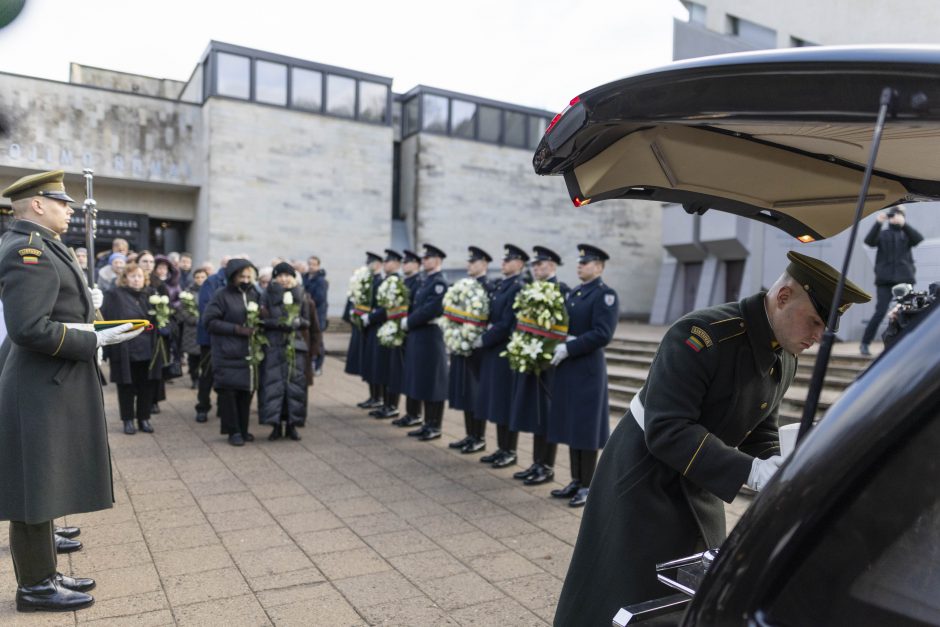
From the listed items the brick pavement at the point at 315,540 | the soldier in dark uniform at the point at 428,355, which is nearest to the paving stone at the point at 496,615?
the brick pavement at the point at 315,540

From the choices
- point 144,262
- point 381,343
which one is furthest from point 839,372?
point 144,262

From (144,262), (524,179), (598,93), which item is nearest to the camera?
(598,93)

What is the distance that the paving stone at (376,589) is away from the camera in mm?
3824

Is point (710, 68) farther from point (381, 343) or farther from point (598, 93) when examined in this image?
point (381, 343)

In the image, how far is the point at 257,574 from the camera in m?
4.13

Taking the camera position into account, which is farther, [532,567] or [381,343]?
[381,343]

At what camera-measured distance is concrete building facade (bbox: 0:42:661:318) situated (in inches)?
831

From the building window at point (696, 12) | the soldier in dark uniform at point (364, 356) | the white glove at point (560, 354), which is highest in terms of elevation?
the building window at point (696, 12)

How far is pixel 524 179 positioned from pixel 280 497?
23606 mm

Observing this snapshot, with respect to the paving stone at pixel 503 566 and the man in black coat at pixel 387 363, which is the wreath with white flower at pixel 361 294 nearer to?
the man in black coat at pixel 387 363

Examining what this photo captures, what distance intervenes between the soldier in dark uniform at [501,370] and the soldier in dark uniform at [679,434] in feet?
14.7

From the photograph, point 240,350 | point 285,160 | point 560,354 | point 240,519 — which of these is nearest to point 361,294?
point 240,350

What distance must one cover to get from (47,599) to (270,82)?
21466 mm

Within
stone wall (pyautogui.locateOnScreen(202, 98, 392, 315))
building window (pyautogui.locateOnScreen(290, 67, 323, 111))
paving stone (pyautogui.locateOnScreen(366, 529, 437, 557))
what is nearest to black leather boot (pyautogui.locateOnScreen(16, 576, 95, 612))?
paving stone (pyautogui.locateOnScreen(366, 529, 437, 557))
